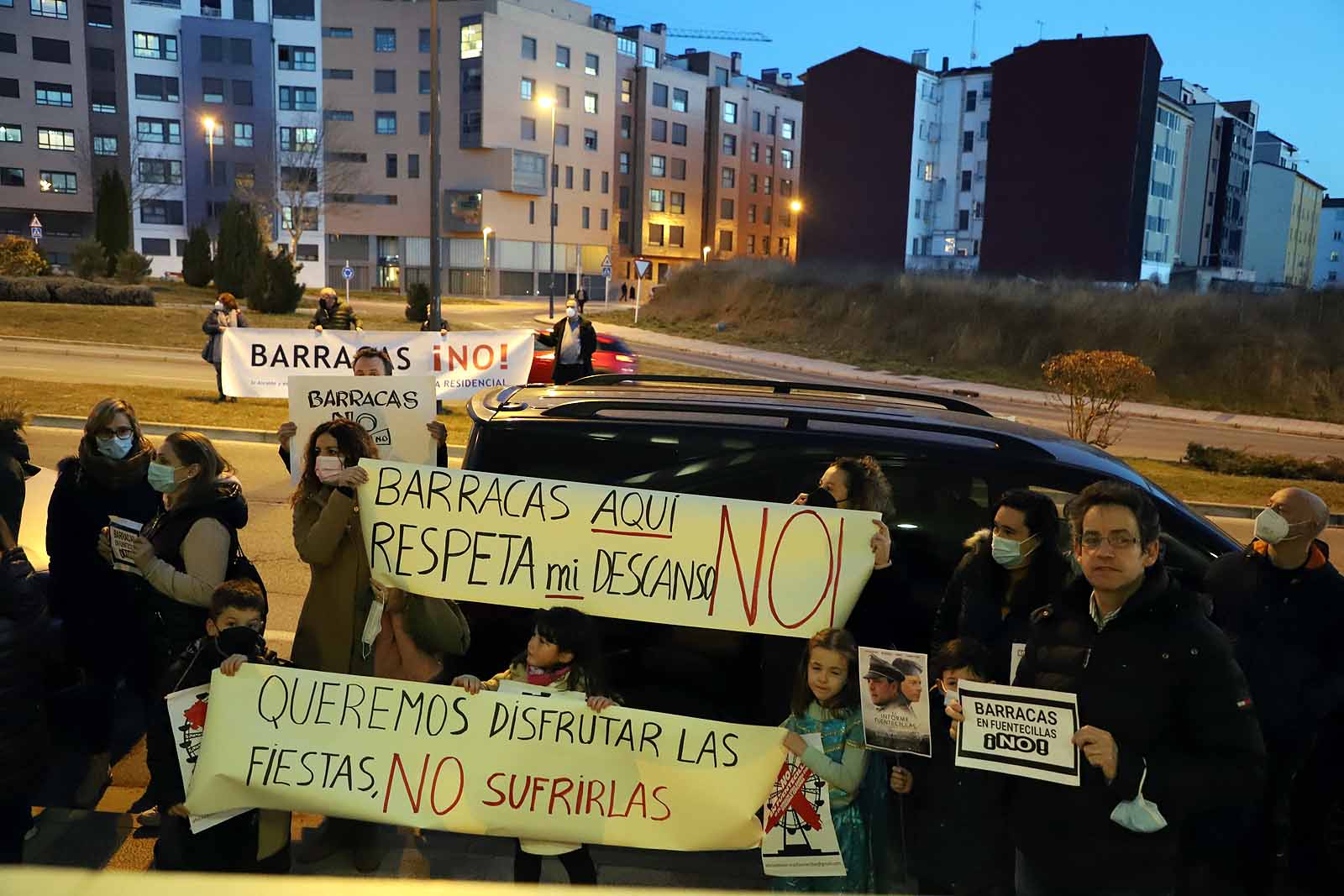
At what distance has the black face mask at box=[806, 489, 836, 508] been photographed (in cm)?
390

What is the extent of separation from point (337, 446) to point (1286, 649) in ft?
11.9

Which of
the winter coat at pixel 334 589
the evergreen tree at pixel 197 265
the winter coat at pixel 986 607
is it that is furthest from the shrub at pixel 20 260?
the winter coat at pixel 986 607

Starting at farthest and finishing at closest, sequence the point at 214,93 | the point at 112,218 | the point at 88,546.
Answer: the point at 214,93
the point at 112,218
the point at 88,546

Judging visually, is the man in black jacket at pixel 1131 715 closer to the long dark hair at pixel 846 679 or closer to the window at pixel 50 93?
the long dark hair at pixel 846 679

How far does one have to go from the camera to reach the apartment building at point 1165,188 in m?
56.1

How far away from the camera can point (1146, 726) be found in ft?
9.00

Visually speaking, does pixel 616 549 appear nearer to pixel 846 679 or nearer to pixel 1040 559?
pixel 846 679

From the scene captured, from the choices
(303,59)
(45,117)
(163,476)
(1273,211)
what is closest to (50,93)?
(45,117)

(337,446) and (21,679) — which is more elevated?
(337,446)

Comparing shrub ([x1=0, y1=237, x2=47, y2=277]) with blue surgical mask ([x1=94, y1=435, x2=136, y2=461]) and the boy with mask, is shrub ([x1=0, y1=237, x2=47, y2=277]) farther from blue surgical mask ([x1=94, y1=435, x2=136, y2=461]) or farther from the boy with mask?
the boy with mask

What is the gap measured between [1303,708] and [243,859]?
385 centimetres

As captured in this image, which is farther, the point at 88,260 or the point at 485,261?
the point at 485,261

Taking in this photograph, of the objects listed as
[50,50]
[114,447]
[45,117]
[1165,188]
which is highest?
[50,50]

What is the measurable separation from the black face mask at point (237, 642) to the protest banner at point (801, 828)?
6.29ft
